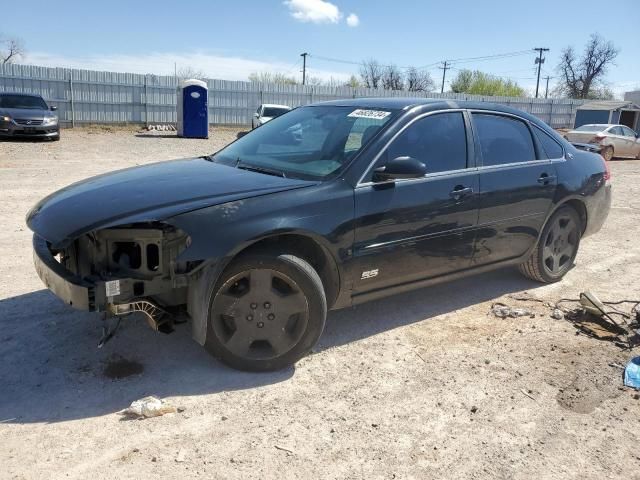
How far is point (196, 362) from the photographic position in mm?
3607

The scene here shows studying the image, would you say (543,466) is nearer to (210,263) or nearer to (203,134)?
(210,263)

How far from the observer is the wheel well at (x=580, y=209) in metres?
5.38

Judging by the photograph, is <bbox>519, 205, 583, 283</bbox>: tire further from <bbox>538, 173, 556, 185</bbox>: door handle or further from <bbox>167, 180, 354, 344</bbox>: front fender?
<bbox>167, 180, 354, 344</bbox>: front fender

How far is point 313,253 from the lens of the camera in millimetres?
3654

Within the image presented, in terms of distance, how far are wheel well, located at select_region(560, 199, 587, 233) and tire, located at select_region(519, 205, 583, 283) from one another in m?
0.03

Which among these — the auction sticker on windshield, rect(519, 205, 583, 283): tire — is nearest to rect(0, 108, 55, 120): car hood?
the auction sticker on windshield

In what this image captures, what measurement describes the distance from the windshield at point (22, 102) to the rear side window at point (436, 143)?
1727cm

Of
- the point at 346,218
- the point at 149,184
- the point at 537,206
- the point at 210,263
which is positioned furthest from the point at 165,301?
the point at 537,206

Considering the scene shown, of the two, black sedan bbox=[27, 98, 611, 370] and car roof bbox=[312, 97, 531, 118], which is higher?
car roof bbox=[312, 97, 531, 118]

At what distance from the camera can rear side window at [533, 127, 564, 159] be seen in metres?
5.16

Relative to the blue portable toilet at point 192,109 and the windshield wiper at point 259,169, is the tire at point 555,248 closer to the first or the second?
the windshield wiper at point 259,169

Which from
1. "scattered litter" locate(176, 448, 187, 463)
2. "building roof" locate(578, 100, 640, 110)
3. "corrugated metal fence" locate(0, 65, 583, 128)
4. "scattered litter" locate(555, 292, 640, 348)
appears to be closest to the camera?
"scattered litter" locate(176, 448, 187, 463)

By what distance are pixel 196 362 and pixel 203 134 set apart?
20.9 m

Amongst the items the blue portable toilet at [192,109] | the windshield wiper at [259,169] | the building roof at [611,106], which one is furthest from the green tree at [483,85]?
the windshield wiper at [259,169]
